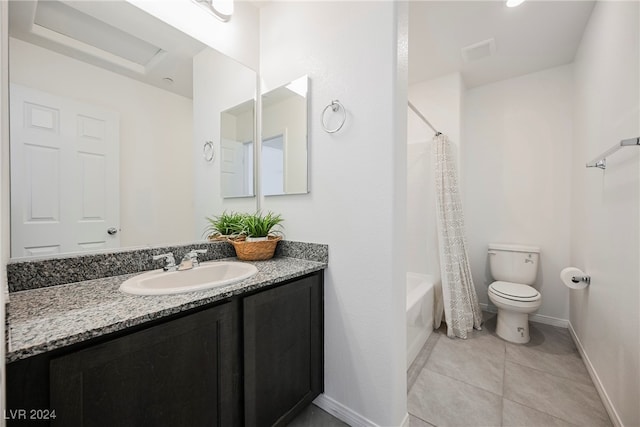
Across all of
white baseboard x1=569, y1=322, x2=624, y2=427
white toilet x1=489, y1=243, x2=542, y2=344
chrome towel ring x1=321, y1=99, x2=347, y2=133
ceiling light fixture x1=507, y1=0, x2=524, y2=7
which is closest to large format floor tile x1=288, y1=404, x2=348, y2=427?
white baseboard x1=569, y1=322, x2=624, y2=427

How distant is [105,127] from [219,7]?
885 mm

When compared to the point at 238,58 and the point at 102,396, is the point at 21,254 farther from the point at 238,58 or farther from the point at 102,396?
the point at 238,58

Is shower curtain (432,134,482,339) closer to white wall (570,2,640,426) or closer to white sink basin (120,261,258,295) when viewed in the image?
white wall (570,2,640,426)

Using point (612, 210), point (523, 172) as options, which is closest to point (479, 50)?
point (523, 172)

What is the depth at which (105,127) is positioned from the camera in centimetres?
118

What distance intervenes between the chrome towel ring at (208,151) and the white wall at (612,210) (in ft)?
7.03

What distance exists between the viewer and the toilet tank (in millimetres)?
2475

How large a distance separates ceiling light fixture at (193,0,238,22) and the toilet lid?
2.80m

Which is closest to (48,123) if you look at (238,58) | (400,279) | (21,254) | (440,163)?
(21,254)

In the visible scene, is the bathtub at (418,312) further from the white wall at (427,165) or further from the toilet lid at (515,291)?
the toilet lid at (515,291)

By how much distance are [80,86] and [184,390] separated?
1.26 m

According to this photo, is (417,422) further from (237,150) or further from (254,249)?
(237,150)

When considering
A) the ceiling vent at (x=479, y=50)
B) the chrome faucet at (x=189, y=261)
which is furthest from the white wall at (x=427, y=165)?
the chrome faucet at (x=189, y=261)

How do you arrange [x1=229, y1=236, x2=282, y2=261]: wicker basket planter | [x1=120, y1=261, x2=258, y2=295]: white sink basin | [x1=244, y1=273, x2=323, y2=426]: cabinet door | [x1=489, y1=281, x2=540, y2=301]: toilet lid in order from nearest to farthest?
[x1=120, y1=261, x2=258, y2=295]: white sink basin
[x1=244, y1=273, x2=323, y2=426]: cabinet door
[x1=229, y1=236, x2=282, y2=261]: wicker basket planter
[x1=489, y1=281, x2=540, y2=301]: toilet lid
